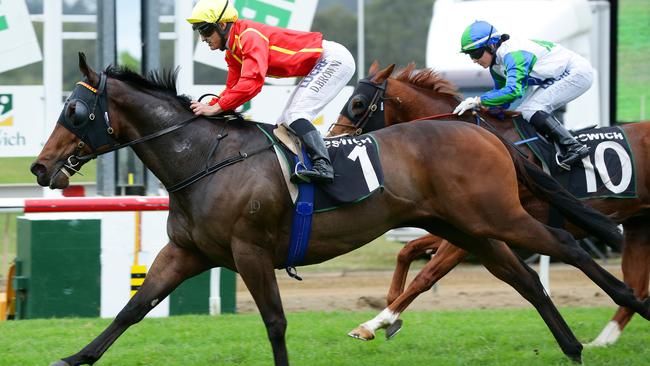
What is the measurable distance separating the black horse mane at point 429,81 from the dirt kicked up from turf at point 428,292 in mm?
2164

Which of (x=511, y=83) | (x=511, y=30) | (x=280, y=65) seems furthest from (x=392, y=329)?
(x=511, y=30)

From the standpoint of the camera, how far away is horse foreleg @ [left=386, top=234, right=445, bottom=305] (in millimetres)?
6840

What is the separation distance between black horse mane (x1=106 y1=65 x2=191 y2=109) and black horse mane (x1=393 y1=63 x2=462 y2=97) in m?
1.96

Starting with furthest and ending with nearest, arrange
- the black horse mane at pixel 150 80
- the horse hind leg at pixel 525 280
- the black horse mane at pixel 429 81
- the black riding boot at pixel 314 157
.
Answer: the black horse mane at pixel 429 81, the horse hind leg at pixel 525 280, the black horse mane at pixel 150 80, the black riding boot at pixel 314 157

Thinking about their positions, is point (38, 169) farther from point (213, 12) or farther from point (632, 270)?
point (632, 270)

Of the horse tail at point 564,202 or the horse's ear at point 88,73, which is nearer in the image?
the horse's ear at point 88,73

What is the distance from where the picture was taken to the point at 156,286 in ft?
17.9

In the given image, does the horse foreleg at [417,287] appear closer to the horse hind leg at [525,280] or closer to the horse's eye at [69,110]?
the horse hind leg at [525,280]

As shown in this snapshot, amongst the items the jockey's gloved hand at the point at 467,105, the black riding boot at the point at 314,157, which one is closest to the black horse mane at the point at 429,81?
the jockey's gloved hand at the point at 467,105

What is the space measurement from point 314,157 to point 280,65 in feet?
1.72

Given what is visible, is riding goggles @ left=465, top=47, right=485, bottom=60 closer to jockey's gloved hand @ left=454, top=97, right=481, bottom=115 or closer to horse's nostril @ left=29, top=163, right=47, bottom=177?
jockey's gloved hand @ left=454, top=97, right=481, bottom=115

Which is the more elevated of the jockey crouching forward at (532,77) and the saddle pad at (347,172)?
the jockey crouching forward at (532,77)

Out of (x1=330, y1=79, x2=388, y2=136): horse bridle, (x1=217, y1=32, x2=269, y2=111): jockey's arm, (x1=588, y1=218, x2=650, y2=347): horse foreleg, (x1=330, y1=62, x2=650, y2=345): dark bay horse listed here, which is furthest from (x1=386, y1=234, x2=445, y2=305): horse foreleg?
(x1=217, y1=32, x2=269, y2=111): jockey's arm

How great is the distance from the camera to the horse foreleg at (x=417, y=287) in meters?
6.49
